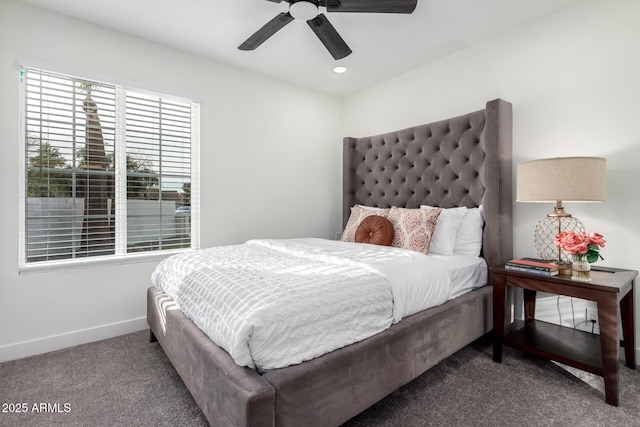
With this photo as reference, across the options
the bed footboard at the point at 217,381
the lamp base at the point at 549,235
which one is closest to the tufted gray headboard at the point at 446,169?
the lamp base at the point at 549,235

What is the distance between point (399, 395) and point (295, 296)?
100 centimetres

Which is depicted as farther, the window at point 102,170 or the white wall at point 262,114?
the window at point 102,170

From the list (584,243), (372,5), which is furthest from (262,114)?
(584,243)

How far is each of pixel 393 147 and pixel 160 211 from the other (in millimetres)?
2509

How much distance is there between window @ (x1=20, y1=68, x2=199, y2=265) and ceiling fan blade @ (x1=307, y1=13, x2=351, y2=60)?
1.64 meters

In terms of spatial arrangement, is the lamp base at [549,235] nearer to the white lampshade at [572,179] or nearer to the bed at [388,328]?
the bed at [388,328]

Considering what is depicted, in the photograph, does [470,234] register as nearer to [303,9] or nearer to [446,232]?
[446,232]

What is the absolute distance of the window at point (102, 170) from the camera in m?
2.42

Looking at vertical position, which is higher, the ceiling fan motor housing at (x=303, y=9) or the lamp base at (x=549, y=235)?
the ceiling fan motor housing at (x=303, y=9)

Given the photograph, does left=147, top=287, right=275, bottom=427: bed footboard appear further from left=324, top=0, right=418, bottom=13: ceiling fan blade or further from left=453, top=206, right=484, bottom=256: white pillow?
left=453, top=206, right=484, bottom=256: white pillow

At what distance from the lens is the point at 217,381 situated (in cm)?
128

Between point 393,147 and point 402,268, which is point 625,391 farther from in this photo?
point 393,147

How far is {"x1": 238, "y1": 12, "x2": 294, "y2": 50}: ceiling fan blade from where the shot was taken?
6.54 ft

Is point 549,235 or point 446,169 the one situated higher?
point 446,169
